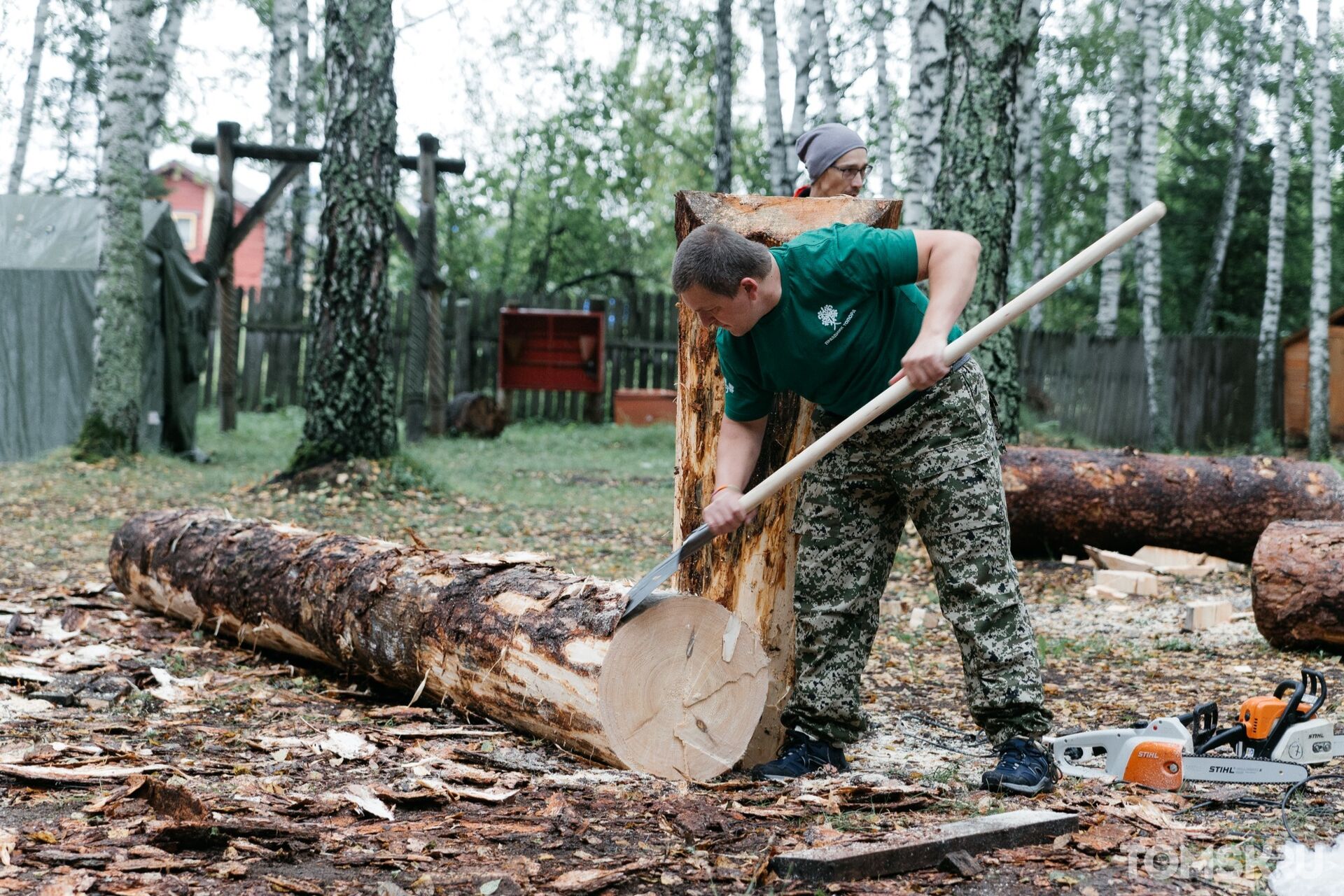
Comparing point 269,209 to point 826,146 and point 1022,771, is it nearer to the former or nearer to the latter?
point 826,146

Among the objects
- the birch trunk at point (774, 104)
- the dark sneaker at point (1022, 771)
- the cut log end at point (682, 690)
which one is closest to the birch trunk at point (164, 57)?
the birch trunk at point (774, 104)

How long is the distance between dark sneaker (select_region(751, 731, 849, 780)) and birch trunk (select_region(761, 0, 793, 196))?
39.6 feet

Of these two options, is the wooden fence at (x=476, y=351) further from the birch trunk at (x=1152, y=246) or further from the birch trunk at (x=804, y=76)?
the birch trunk at (x=1152, y=246)

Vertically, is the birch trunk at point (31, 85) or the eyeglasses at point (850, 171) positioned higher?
the birch trunk at point (31, 85)

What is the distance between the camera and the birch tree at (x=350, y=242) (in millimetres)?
9352

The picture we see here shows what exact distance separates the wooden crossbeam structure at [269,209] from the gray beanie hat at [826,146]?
8.38 meters


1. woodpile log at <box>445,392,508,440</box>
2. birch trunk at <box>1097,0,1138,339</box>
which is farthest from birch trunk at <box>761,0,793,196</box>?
birch trunk at <box>1097,0,1138,339</box>

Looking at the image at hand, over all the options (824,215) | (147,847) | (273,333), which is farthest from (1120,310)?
(147,847)

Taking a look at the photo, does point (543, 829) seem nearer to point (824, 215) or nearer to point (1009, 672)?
point (1009, 672)

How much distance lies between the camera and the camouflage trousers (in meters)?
3.45

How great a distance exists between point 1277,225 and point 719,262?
17.7 metres

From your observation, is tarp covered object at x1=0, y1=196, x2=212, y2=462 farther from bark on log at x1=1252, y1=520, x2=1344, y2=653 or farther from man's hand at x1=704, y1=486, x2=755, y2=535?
bark on log at x1=1252, y1=520, x2=1344, y2=653

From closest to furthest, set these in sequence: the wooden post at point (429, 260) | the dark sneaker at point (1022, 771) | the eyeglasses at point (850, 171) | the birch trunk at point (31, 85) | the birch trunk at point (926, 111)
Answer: the dark sneaker at point (1022, 771) < the eyeglasses at point (850, 171) < the birch trunk at point (926, 111) < the wooden post at point (429, 260) < the birch trunk at point (31, 85)

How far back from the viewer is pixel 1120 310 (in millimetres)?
27516
